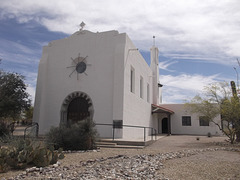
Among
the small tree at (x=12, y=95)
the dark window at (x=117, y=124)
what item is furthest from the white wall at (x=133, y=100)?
the small tree at (x=12, y=95)

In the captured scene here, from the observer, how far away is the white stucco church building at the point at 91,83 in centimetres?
1285

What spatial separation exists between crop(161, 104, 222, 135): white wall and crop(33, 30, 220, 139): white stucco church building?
32.7 feet

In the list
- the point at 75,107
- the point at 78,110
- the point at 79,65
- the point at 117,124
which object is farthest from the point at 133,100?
the point at 79,65

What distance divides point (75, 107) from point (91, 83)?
2.13 meters

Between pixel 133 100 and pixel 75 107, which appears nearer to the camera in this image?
pixel 75 107

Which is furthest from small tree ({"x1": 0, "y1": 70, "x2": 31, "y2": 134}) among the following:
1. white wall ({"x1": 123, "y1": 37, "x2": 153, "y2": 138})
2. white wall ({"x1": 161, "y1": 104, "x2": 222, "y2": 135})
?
white wall ({"x1": 161, "y1": 104, "x2": 222, "y2": 135})

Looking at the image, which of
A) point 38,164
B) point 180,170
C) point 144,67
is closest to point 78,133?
point 38,164

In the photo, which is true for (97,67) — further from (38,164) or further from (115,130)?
(38,164)

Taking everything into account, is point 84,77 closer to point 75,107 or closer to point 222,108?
point 75,107

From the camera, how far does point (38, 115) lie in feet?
46.6

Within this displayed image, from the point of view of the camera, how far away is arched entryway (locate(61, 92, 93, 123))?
13835 mm

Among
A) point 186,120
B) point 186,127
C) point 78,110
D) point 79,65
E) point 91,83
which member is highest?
point 79,65

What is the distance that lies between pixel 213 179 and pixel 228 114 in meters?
8.72

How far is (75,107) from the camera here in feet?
46.4
